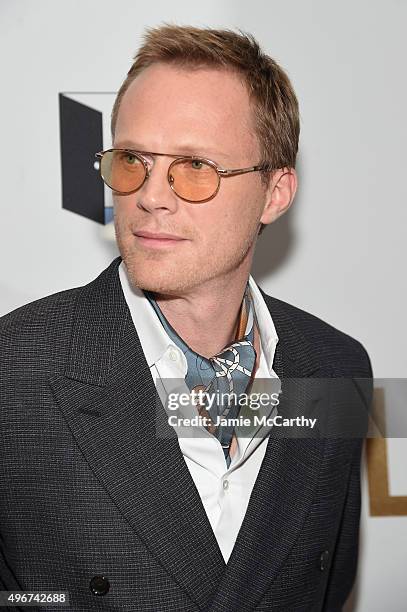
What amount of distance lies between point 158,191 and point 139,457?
1.47ft

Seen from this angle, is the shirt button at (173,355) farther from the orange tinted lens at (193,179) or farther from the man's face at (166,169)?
the orange tinted lens at (193,179)

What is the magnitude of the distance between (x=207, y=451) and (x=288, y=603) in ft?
1.08

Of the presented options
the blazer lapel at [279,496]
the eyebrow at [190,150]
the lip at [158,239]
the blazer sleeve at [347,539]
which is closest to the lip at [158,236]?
the lip at [158,239]

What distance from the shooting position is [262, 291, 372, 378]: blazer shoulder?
193cm

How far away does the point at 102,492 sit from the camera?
156 centimetres

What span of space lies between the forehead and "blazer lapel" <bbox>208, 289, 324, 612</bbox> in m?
0.43

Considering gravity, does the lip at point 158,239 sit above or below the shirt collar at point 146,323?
above

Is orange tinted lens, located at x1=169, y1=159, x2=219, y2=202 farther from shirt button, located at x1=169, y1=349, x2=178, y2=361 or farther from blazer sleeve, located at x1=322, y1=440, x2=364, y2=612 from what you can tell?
blazer sleeve, located at x1=322, y1=440, x2=364, y2=612

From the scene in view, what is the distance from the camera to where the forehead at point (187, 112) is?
1.59 metres

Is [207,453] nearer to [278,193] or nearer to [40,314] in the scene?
[40,314]

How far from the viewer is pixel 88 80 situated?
200 cm

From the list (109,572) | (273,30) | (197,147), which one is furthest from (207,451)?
(273,30)

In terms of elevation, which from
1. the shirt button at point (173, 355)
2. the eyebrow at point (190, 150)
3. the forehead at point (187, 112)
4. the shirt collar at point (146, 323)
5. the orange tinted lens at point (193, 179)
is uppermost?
the forehead at point (187, 112)

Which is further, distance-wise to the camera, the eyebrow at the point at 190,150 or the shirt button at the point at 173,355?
the shirt button at the point at 173,355
